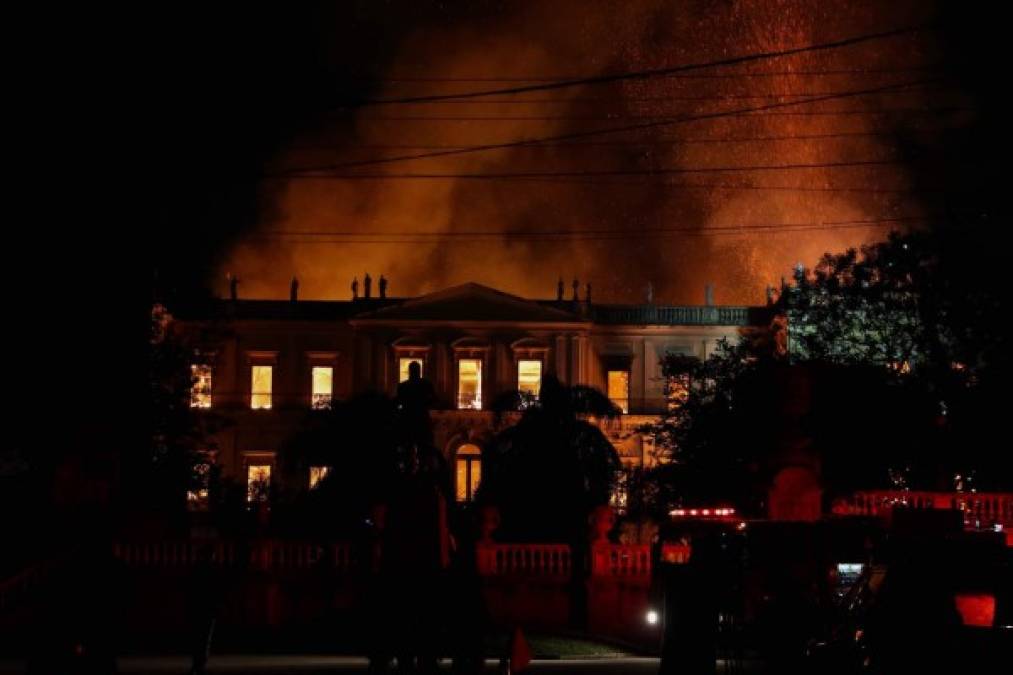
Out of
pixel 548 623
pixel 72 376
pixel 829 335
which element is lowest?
pixel 548 623

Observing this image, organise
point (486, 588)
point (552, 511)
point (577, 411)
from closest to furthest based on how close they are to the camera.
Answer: point (486, 588) → point (552, 511) → point (577, 411)

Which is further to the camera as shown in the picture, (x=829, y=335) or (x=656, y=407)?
(x=656, y=407)

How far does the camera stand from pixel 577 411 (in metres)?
37.8

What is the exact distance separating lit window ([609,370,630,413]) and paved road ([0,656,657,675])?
41.4 metres

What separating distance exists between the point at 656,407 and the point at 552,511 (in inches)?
1187

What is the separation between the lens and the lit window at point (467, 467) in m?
61.8

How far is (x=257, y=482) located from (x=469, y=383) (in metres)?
10.2

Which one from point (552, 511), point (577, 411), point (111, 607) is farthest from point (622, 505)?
point (111, 607)

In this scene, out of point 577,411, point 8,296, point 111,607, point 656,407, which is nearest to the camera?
point 111,607

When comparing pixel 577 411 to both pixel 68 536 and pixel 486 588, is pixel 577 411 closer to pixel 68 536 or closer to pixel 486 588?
pixel 486 588

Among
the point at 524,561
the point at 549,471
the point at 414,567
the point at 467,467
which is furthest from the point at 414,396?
the point at 467,467

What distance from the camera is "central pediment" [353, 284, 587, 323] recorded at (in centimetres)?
6316

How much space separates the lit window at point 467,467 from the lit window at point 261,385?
8965 millimetres

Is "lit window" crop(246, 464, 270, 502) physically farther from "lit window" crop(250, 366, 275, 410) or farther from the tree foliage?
the tree foliage
